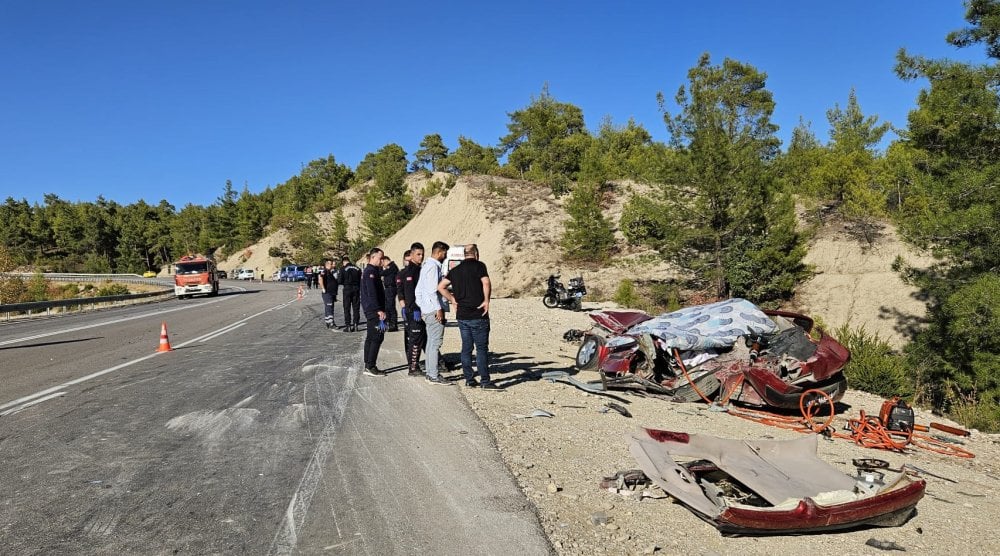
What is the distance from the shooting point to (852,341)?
45.0 feet

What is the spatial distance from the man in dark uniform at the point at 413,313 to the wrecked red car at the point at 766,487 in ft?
15.6

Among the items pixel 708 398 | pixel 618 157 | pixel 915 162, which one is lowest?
pixel 708 398

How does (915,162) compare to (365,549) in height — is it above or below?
above

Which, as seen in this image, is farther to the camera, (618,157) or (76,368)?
(618,157)

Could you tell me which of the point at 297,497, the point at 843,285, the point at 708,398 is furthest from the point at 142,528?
the point at 843,285

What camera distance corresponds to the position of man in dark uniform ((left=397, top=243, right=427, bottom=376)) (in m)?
9.12

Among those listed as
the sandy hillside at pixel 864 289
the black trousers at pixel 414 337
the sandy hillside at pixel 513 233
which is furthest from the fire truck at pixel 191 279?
the sandy hillside at pixel 864 289

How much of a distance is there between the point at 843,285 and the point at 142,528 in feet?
89.2

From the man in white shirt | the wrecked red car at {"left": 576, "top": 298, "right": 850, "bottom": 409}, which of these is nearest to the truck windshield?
the man in white shirt

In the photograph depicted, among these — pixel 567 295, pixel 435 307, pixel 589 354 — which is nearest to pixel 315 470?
pixel 435 307

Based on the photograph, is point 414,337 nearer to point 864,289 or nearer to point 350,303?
point 350,303

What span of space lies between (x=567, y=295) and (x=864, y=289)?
13.2 m

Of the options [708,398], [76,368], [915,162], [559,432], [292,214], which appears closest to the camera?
[559,432]

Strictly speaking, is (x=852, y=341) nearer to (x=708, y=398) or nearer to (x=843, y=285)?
(x=708, y=398)
